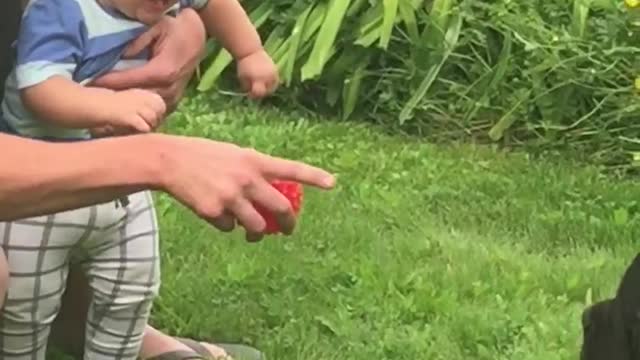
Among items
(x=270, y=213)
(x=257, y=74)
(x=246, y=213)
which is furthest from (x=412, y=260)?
(x=246, y=213)

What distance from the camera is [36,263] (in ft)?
11.0

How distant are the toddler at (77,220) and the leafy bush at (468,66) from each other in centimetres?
279

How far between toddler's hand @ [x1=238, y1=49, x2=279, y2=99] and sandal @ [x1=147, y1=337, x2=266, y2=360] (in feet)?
2.07

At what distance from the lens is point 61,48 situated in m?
3.27

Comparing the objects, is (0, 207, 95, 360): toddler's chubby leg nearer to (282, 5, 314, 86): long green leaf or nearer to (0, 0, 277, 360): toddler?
(0, 0, 277, 360): toddler

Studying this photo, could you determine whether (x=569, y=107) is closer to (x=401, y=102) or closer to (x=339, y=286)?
(x=401, y=102)

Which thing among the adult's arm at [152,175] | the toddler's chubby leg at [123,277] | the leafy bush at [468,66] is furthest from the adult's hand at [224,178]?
the leafy bush at [468,66]

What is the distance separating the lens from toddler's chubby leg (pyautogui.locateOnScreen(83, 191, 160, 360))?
3.44m

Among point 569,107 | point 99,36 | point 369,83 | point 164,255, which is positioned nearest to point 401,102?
point 369,83

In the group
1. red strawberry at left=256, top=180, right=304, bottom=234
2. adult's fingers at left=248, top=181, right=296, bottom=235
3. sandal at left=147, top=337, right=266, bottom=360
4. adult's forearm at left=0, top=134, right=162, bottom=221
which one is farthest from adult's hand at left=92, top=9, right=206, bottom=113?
adult's fingers at left=248, top=181, right=296, bottom=235

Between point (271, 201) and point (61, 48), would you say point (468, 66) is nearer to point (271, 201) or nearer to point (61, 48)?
point (61, 48)

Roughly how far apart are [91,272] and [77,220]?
19 centimetres

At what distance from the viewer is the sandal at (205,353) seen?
3836mm

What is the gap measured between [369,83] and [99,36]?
3.46m
